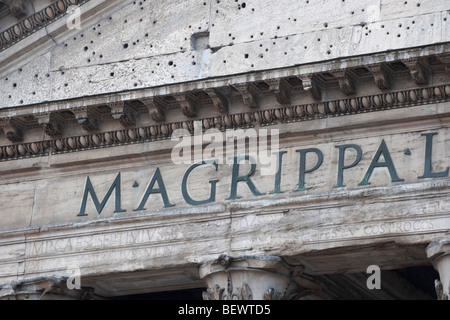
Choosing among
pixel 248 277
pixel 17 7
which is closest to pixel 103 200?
pixel 248 277

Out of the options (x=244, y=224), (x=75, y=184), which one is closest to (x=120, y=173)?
(x=75, y=184)

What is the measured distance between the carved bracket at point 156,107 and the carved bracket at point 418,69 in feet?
7.67

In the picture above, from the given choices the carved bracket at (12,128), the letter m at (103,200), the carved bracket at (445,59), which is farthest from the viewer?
the carved bracket at (12,128)

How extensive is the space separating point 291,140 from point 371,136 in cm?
76

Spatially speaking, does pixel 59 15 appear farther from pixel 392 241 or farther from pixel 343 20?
pixel 392 241

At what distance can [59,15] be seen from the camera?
15.4 meters

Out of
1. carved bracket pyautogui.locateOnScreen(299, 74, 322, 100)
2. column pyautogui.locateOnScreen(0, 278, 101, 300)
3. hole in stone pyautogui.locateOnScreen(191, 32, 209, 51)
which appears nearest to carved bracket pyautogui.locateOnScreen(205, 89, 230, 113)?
carved bracket pyautogui.locateOnScreen(299, 74, 322, 100)

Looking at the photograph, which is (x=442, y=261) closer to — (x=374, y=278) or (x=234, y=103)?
(x=374, y=278)

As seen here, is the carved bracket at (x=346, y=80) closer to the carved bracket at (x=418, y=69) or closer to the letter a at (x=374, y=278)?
the carved bracket at (x=418, y=69)

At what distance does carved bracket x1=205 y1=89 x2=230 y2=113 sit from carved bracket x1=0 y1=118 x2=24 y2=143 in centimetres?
199

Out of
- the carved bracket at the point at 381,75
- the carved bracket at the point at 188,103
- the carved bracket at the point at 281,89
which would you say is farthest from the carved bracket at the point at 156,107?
the carved bracket at the point at 381,75

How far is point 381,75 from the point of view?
43.7ft

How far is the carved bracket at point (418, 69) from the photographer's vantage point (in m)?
13.2

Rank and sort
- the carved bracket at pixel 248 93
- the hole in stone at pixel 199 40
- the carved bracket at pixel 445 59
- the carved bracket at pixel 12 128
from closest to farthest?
the carved bracket at pixel 445 59, the carved bracket at pixel 248 93, the carved bracket at pixel 12 128, the hole in stone at pixel 199 40
